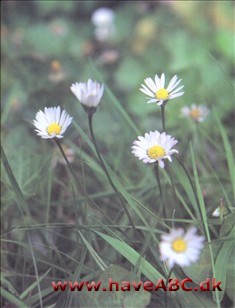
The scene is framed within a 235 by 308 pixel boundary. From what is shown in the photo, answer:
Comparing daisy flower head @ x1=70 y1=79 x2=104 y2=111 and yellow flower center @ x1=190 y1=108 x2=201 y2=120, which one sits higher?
yellow flower center @ x1=190 y1=108 x2=201 y2=120

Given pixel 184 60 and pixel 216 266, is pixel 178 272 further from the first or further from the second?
pixel 184 60

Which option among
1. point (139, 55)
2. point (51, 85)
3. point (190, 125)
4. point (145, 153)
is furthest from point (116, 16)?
point (145, 153)

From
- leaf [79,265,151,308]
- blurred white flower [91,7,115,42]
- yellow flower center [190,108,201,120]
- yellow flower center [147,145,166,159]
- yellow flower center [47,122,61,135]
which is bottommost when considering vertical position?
leaf [79,265,151,308]

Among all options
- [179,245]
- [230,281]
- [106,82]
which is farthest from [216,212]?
[106,82]

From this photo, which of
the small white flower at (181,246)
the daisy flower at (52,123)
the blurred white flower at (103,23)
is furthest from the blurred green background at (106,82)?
the small white flower at (181,246)

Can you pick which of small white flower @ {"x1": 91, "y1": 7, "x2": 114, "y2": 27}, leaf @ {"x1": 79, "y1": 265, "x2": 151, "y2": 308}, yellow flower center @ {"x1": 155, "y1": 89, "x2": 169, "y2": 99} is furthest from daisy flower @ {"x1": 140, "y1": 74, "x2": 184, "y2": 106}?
small white flower @ {"x1": 91, "y1": 7, "x2": 114, "y2": 27}

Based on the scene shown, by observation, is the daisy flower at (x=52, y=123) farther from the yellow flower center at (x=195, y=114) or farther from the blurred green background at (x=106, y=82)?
the yellow flower center at (x=195, y=114)

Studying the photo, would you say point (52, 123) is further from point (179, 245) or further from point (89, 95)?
point (179, 245)

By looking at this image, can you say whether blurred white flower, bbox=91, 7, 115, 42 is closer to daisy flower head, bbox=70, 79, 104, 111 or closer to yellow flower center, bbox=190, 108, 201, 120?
yellow flower center, bbox=190, 108, 201, 120
